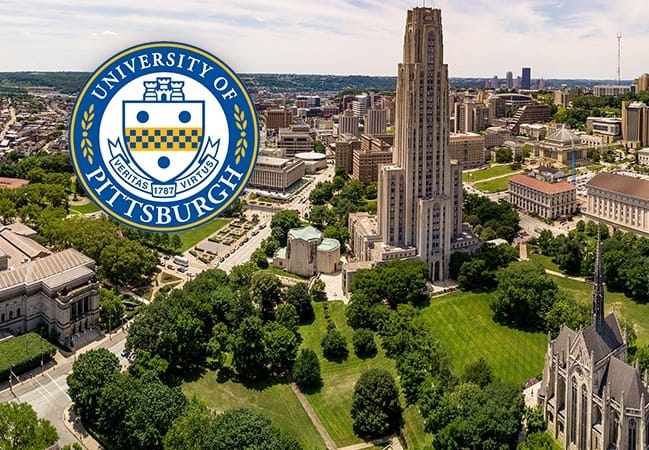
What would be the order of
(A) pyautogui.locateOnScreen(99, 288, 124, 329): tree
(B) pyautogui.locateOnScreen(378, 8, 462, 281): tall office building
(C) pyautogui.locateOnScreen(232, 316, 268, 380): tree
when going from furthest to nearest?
(B) pyautogui.locateOnScreen(378, 8, 462, 281): tall office building, (A) pyautogui.locateOnScreen(99, 288, 124, 329): tree, (C) pyautogui.locateOnScreen(232, 316, 268, 380): tree

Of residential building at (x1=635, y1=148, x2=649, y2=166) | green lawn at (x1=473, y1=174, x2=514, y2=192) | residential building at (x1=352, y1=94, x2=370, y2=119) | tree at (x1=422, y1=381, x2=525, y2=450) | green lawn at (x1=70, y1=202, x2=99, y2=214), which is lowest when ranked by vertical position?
tree at (x1=422, y1=381, x2=525, y2=450)

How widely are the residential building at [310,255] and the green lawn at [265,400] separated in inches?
853

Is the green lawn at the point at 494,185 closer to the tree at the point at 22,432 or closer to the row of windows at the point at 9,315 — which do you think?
the row of windows at the point at 9,315

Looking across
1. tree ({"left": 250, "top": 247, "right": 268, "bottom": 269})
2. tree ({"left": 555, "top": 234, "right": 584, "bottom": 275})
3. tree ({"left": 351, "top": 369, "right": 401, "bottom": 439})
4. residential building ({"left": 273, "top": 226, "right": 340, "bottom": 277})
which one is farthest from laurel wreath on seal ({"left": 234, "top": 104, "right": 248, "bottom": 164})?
tree ({"left": 555, "top": 234, "right": 584, "bottom": 275})

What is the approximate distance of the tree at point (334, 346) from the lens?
157 feet

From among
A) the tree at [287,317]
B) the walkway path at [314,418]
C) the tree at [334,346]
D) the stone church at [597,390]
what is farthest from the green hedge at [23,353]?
the stone church at [597,390]

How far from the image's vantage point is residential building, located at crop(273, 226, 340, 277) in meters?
64.7

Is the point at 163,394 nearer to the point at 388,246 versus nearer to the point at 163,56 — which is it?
the point at 163,56

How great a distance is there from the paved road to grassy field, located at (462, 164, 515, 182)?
81.7 metres

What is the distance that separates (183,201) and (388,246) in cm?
4300

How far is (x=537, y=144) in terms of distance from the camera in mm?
125250

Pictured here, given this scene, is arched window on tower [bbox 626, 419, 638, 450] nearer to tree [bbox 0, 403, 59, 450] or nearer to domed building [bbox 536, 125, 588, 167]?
tree [bbox 0, 403, 59, 450]

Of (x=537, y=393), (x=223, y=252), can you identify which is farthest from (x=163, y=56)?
(x=223, y=252)

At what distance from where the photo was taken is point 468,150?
120 metres
